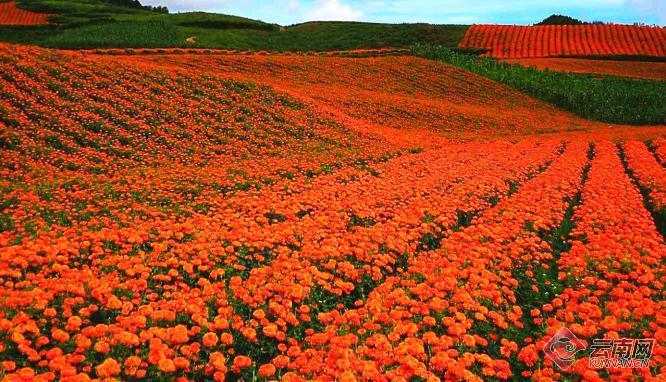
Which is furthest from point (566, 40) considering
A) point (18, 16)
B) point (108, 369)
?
point (18, 16)

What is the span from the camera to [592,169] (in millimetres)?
15398

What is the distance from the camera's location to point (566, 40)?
62625 millimetres

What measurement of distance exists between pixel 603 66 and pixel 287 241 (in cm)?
5661

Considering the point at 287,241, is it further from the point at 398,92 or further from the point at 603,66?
the point at 603,66

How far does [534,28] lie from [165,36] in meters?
59.1

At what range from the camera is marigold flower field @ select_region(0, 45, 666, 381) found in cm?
477

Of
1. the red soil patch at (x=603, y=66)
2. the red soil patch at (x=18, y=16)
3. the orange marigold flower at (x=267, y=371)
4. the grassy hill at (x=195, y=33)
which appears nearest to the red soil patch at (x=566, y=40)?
the red soil patch at (x=603, y=66)

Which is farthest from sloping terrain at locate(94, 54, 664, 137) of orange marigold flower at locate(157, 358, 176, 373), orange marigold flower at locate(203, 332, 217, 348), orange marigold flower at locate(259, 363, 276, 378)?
orange marigold flower at locate(157, 358, 176, 373)

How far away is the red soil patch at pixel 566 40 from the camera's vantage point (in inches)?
2248

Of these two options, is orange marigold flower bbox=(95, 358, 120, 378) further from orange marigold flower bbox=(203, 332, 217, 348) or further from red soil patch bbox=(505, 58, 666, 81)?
red soil patch bbox=(505, 58, 666, 81)

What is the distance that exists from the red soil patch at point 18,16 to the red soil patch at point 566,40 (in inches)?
2468

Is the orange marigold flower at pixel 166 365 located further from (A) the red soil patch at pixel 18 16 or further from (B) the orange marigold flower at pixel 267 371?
(A) the red soil patch at pixel 18 16

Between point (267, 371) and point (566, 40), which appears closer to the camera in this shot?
point (267, 371)

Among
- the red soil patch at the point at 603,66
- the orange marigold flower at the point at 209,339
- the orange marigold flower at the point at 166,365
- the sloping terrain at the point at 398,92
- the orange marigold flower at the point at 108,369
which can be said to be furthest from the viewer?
the red soil patch at the point at 603,66
